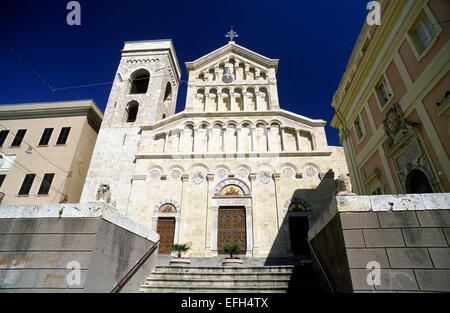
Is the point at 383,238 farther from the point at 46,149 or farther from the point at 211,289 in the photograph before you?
the point at 46,149

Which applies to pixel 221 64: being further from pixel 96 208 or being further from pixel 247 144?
pixel 96 208

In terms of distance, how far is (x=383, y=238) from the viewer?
15.8 feet

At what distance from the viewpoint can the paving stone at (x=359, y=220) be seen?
4.95 m

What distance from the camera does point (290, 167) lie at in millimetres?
16344

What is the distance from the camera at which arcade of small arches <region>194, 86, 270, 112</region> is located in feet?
64.0

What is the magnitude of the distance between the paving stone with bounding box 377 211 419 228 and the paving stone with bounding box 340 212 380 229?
0.14 metres

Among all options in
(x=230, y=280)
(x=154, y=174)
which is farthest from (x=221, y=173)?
(x=230, y=280)

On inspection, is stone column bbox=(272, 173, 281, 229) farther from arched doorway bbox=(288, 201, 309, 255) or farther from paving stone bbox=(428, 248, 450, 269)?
paving stone bbox=(428, 248, 450, 269)

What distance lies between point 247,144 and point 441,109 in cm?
1127

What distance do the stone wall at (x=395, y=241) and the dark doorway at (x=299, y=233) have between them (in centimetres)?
909

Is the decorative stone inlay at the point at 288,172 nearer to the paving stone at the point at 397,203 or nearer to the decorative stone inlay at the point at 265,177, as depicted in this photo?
the decorative stone inlay at the point at 265,177

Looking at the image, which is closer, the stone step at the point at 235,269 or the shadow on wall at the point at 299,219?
the stone step at the point at 235,269

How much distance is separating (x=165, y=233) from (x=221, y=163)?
19.6 ft

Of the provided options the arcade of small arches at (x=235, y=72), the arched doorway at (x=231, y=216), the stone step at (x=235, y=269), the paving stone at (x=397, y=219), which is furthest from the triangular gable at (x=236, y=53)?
the paving stone at (x=397, y=219)
